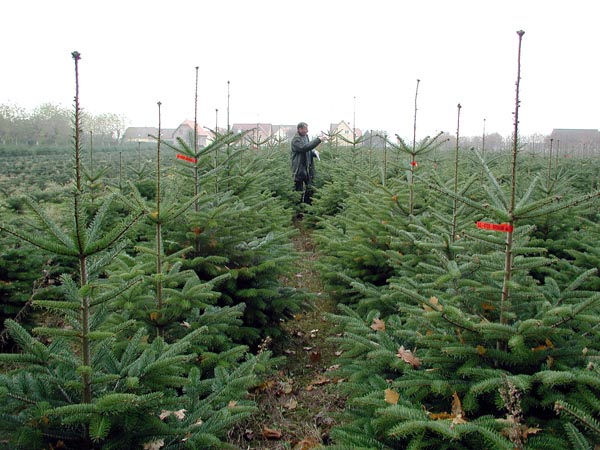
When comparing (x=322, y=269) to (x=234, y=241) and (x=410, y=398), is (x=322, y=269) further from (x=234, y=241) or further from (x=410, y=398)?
(x=410, y=398)

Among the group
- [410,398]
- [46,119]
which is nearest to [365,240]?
[410,398]

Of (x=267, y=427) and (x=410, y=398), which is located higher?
(x=410, y=398)

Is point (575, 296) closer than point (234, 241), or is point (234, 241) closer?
point (575, 296)

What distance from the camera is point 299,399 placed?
13.9 feet

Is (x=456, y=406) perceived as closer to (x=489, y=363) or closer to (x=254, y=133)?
(x=489, y=363)

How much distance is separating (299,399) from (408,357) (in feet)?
5.21

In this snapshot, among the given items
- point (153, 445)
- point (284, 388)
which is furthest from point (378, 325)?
point (153, 445)

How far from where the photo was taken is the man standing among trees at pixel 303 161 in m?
12.4

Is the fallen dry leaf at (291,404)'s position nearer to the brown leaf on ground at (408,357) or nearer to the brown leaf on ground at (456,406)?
the brown leaf on ground at (408,357)

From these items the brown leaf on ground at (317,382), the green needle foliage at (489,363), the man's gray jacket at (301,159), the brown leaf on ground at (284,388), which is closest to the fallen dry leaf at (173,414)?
the green needle foliage at (489,363)

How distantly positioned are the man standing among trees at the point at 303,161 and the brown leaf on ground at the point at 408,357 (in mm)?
9421

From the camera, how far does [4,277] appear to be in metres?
5.09

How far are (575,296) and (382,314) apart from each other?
7.14ft

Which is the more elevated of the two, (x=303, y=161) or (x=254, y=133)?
(x=254, y=133)
